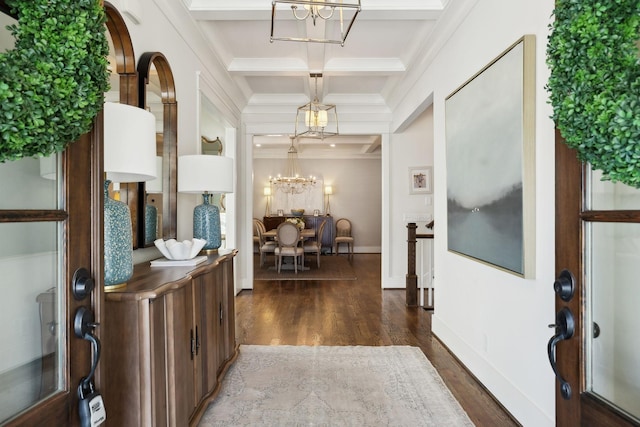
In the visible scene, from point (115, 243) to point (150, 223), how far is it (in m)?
0.96

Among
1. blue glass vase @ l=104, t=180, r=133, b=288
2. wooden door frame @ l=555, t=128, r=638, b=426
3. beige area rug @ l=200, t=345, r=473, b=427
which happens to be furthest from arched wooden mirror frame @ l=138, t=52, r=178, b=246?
wooden door frame @ l=555, t=128, r=638, b=426

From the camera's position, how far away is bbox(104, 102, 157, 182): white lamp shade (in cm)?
125

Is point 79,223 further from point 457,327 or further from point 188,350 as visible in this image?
point 457,327

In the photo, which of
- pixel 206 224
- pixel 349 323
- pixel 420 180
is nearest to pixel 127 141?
pixel 206 224

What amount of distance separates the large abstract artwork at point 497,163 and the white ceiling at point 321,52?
3.00 ft

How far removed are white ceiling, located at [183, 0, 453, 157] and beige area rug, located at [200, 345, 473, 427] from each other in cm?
270

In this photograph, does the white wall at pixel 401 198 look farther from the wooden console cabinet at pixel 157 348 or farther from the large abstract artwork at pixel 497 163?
the wooden console cabinet at pixel 157 348

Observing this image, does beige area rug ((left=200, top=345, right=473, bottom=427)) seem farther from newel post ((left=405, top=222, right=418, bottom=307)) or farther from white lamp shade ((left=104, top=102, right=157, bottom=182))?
white lamp shade ((left=104, top=102, right=157, bottom=182))

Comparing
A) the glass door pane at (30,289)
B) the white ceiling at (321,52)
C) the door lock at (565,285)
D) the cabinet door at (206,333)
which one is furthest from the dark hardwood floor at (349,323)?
the white ceiling at (321,52)

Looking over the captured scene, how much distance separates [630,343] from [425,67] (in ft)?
10.7

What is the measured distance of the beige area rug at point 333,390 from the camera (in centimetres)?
208

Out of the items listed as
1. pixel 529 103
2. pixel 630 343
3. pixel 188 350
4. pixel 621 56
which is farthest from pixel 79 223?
pixel 529 103

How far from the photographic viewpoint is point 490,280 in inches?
92.0

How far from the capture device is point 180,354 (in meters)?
1.63
